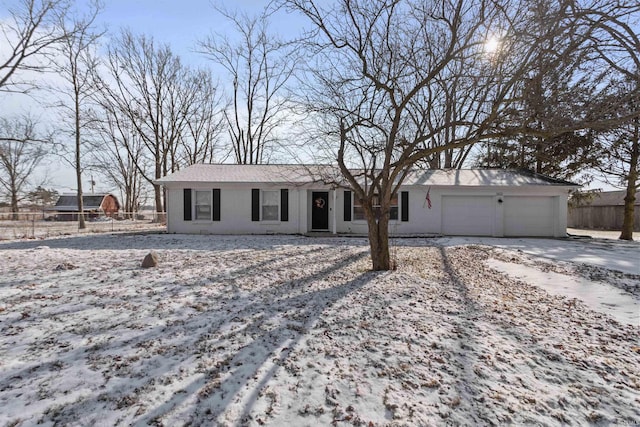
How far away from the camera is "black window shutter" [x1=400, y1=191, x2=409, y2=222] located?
43.2 feet

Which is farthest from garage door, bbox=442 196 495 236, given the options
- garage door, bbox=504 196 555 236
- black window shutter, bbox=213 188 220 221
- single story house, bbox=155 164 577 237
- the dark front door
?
black window shutter, bbox=213 188 220 221

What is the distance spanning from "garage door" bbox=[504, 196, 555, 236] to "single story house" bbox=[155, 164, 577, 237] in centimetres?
4

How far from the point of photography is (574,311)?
420 centimetres

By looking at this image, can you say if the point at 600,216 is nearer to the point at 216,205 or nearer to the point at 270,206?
the point at 270,206

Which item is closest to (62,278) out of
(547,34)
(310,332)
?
(310,332)

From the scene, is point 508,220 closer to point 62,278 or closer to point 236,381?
point 236,381

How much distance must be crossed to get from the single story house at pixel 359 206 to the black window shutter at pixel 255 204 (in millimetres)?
41

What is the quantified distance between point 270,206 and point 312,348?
1054cm

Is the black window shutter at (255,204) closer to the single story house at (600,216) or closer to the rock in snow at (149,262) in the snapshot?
the rock in snow at (149,262)

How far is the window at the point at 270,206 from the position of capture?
1326cm

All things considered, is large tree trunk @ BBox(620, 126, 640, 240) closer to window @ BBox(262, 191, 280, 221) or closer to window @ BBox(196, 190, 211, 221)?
window @ BBox(262, 191, 280, 221)

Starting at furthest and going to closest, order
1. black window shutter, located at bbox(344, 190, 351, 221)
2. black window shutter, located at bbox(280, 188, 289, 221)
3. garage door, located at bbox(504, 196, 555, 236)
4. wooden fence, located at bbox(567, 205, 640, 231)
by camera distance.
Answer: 1. wooden fence, located at bbox(567, 205, 640, 231)
2. garage door, located at bbox(504, 196, 555, 236)
3. black window shutter, located at bbox(344, 190, 351, 221)
4. black window shutter, located at bbox(280, 188, 289, 221)

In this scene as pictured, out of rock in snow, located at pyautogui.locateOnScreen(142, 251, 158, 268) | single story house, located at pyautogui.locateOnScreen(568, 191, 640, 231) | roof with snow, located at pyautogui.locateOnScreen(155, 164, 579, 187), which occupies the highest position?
roof with snow, located at pyautogui.locateOnScreen(155, 164, 579, 187)

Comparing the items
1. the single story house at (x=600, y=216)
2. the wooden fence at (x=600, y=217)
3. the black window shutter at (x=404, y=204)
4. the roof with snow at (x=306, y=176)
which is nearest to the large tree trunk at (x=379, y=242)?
the roof with snow at (x=306, y=176)
